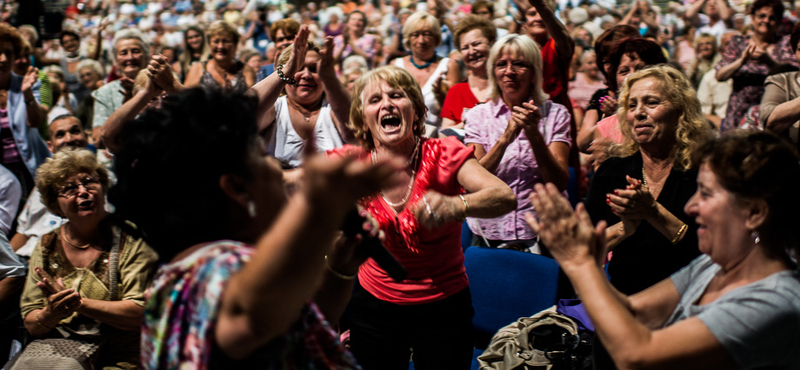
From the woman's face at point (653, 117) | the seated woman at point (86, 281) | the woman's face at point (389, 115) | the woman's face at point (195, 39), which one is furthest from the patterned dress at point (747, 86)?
the woman's face at point (195, 39)

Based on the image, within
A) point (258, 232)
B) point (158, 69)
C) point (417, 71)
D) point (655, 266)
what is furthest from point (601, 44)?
point (258, 232)

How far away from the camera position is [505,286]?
133 inches

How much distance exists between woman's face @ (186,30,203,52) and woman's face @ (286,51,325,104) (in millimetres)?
3643

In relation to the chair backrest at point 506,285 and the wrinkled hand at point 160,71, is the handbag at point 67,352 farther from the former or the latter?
the chair backrest at point 506,285

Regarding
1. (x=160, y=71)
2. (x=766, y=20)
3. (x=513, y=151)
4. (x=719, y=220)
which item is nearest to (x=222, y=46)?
(x=160, y=71)

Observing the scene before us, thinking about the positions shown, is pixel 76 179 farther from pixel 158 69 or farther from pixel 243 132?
pixel 243 132

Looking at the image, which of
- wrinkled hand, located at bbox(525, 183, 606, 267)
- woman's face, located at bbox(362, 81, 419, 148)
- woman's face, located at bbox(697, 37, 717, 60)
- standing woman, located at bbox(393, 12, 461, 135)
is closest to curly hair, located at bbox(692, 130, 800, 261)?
wrinkled hand, located at bbox(525, 183, 606, 267)

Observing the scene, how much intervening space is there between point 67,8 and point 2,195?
652 inches

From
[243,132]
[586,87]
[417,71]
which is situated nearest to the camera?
[243,132]

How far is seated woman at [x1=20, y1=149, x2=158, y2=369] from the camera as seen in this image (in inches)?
111

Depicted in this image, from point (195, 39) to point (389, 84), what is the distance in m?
4.93

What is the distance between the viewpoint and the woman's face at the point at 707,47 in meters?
7.42

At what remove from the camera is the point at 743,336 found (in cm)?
146

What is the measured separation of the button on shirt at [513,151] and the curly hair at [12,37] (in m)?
3.30
